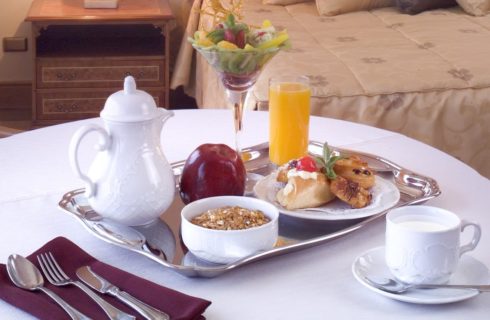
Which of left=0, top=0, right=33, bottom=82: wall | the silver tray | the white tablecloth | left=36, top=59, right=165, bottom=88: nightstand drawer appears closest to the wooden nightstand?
left=36, top=59, right=165, bottom=88: nightstand drawer

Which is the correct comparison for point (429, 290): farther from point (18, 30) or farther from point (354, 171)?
point (18, 30)

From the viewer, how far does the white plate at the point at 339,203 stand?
3.96ft

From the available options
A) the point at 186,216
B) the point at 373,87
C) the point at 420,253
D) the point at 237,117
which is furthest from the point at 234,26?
the point at 373,87

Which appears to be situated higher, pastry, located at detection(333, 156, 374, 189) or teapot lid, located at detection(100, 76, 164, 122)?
teapot lid, located at detection(100, 76, 164, 122)

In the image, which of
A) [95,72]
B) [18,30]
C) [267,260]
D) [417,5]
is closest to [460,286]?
[267,260]

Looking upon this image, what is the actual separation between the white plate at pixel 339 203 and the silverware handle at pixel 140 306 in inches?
12.2

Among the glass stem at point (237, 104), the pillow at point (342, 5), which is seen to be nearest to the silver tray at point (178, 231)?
the glass stem at point (237, 104)

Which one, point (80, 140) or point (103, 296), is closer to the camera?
point (103, 296)

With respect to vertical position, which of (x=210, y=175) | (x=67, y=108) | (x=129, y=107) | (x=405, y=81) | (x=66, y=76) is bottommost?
(x=67, y=108)

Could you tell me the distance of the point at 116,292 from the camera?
99 centimetres

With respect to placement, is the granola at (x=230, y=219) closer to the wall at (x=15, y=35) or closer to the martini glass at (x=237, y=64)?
the martini glass at (x=237, y=64)

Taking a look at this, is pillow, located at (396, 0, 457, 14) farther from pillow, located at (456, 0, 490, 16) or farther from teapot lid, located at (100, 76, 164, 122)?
teapot lid, located at (100, 76, 164, 122)

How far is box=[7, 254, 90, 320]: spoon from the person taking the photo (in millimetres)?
1006

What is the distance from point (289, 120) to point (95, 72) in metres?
2.03
